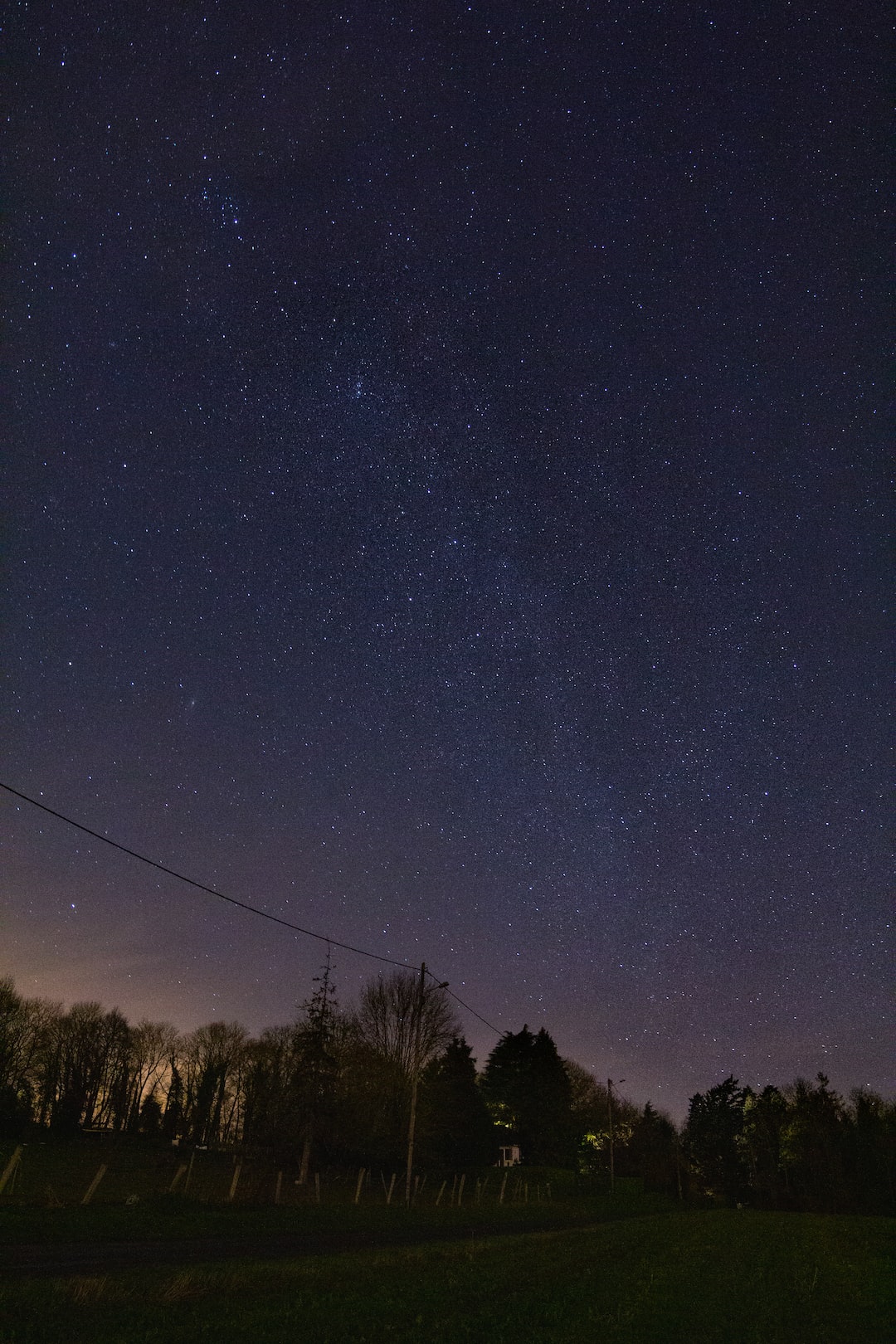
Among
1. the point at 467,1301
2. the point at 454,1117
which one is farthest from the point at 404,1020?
the point at 467,1301

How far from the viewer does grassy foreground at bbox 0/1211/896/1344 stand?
10.6m

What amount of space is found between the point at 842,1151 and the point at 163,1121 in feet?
239

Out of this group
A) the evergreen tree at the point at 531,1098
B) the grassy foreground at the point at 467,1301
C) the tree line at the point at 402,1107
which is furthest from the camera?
the evergreen tree at the point at 531,1098

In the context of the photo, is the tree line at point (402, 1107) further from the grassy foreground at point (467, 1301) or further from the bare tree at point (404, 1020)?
the grassy foreground at point (467, 1301)

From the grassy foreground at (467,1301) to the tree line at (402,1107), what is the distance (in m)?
32.7

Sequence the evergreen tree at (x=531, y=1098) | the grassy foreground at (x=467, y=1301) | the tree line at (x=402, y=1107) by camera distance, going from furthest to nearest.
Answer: the evergreen tree at (x=531, y=1098), the tree line at (x=402, y=1107), the grassy foreground at (x=467, y=1301)

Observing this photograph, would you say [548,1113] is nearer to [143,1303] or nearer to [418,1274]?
[418,1274]

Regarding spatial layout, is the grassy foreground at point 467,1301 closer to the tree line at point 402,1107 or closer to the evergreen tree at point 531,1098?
the tree line at point 402,1107

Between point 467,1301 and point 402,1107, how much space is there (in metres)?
56.1

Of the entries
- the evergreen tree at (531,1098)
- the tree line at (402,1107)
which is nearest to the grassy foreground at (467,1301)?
the tree line at (402,1107)

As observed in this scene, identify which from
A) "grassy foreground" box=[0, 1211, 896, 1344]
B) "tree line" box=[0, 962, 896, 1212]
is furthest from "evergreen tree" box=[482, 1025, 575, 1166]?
"grassy foreground" box=[0, 1211, 896, 1344]

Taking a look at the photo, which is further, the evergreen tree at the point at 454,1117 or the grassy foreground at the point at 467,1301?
the evergreen tree at the point at 454,1117

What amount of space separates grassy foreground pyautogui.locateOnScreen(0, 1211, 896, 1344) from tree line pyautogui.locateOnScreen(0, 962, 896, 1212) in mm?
32708

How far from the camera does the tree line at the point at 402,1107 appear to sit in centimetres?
5975
